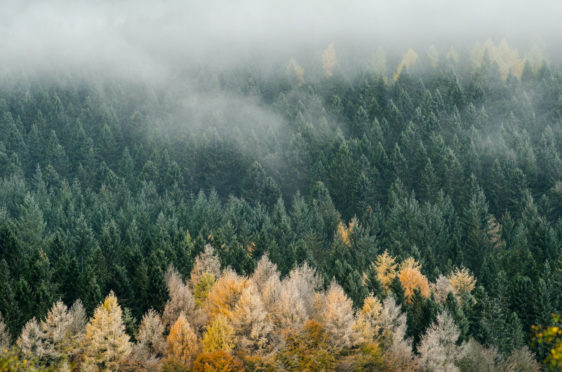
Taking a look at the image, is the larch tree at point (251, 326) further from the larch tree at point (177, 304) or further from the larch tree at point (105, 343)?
the larch tree at point (105, 343)

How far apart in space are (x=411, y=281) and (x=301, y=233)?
126 feet

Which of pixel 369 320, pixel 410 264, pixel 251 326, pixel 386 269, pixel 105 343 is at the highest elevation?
pixel 105 343

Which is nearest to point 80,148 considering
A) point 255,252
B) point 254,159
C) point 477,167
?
point 254,159

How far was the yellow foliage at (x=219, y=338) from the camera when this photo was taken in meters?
61.7

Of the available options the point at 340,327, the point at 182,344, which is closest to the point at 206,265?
the point at 182,344

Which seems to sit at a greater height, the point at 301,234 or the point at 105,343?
the point at 105,343

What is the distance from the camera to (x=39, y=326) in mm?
65250

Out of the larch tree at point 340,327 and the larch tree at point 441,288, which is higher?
the larch tree at point 340,327

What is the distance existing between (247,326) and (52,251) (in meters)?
43.6

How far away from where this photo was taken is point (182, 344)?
206 feet

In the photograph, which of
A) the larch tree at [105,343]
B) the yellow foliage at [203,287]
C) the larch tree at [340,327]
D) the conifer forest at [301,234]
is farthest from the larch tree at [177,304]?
the larch tree at [340,327]

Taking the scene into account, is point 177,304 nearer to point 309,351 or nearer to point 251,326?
point 251,326

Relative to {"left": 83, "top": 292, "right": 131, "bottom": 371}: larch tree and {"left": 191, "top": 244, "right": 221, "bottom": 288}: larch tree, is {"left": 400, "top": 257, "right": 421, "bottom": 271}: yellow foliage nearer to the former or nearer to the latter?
{"left": 191, "top": 244, "right": 221, "bottom": 288}: larch tree

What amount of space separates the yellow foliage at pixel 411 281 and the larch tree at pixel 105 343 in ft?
126
